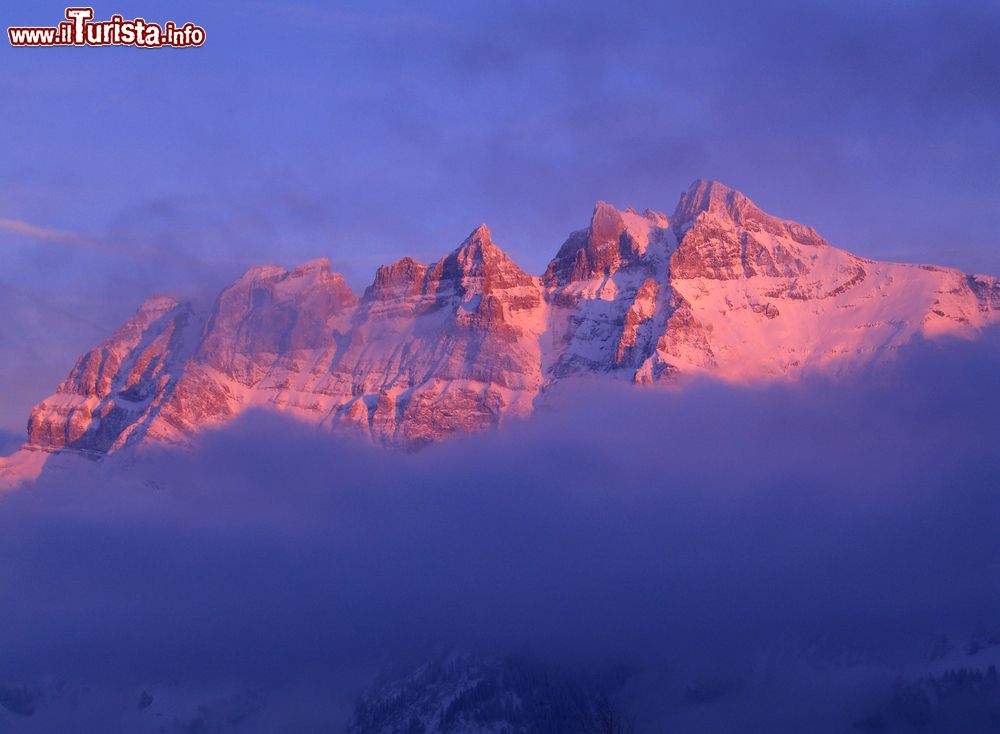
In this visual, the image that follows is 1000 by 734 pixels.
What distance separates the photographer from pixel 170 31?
124 m

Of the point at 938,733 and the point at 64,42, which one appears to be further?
the point at 938,733

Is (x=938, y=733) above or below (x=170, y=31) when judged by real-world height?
below

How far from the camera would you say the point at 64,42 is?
11944 centimetres

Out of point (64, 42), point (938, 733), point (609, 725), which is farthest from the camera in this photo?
point (938, 733)

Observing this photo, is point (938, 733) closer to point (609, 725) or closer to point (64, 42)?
point (609, 725)

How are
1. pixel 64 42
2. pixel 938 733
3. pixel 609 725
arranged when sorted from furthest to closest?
1. pixel 938 733
2. pixel 64 42
3. pixel 609 725

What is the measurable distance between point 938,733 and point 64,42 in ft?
464

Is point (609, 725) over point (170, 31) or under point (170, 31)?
under

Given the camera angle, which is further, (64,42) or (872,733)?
(872,733)

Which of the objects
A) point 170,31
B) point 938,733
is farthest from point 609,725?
point 938,733

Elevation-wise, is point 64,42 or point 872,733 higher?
point 64,42

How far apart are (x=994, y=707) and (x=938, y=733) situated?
999 cm

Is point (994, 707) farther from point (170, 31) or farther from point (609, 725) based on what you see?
point (170, 31)

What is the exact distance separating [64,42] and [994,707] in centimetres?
14826
